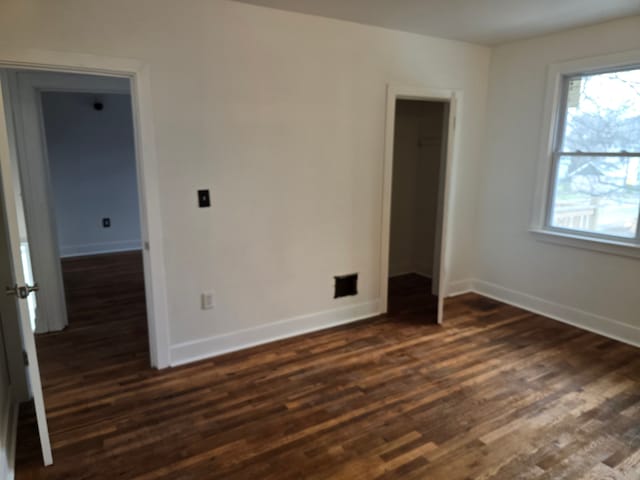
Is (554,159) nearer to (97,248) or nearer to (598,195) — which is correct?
(598,195)

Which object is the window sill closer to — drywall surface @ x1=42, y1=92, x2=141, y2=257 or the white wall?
the white wall

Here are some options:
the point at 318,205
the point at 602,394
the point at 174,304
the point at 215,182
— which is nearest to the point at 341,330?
the point at 318,205

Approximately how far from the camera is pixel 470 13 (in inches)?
124

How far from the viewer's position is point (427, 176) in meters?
5.17

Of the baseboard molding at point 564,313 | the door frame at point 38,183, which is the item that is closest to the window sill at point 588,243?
the baseboard molding at point 564,313

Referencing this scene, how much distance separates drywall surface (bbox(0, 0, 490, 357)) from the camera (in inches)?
107

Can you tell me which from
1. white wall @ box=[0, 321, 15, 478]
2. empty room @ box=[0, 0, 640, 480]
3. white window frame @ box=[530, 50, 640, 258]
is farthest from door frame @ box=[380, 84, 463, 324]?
white wall @ box=[0, 321, 15, 478]

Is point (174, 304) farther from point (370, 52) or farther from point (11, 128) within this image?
point (370, 52)

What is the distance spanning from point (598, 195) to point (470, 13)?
6.07 ft

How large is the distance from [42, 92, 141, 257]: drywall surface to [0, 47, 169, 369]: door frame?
13.2 ft

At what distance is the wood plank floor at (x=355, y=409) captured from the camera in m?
2.15

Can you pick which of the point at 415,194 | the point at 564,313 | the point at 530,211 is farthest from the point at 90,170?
the point at 564,313

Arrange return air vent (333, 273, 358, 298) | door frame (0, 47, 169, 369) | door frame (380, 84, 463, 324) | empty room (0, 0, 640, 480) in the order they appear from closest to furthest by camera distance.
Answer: empty room (0, 0, 640, 480)
door frame (0, 47, 169, 369)
door frame (380, 84, 463, 324)
return air vent (333, 273, 358, 298)

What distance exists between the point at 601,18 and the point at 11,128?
15.3ft
